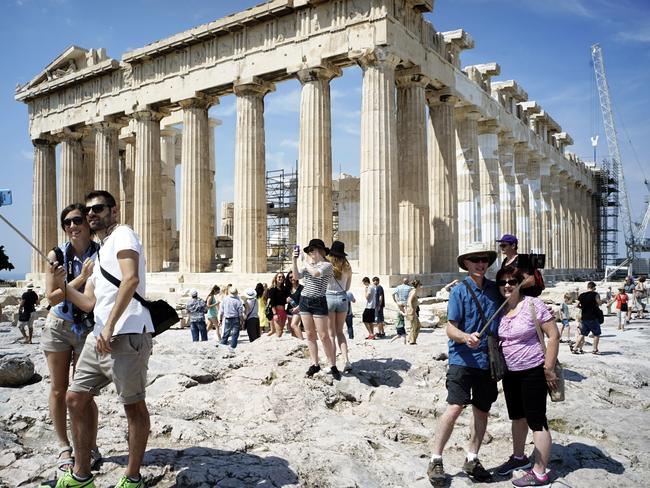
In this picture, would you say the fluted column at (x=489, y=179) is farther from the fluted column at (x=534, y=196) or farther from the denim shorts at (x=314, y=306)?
the denim shorts at (x=314, y=306)

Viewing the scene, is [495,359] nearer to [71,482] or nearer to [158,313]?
[158,313]

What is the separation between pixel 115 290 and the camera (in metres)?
3.96

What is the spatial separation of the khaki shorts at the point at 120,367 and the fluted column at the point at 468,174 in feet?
78.2

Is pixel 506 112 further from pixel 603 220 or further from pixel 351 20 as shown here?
pixel 603 220

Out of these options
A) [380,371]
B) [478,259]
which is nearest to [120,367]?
[478,259]

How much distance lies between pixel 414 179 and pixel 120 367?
1957 cm

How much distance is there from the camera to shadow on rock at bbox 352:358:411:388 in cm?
729

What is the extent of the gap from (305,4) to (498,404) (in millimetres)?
18457

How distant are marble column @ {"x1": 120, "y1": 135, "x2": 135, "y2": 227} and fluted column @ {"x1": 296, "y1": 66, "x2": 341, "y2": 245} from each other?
1653cm

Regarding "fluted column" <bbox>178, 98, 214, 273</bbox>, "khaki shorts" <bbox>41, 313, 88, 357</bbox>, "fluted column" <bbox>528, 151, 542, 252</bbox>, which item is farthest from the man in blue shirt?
"fluted column" <bbox>528, 151, 542, 252</bbox>

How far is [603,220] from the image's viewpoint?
59.5 m

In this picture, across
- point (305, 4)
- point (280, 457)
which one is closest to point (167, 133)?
point (305, 4)

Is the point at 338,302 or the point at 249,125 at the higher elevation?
the point at 249,125

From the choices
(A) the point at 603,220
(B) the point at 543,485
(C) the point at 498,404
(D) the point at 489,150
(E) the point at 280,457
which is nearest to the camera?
(B) the point at 543,485
